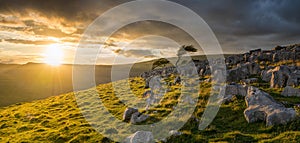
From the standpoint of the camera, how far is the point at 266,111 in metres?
15.9

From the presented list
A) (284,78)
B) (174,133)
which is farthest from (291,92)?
(174,133)

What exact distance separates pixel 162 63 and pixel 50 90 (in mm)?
139559

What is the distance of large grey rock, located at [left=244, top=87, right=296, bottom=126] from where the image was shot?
1484 cm

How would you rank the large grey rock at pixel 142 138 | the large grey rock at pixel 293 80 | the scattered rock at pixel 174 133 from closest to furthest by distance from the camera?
the large grey rock at pixel 142 138 < the scattered rock at pixel 174 133 < the large grey rock at pixel 293 80

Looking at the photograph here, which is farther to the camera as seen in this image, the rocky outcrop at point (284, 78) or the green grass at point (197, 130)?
the rocky outcrop at point (284, 78)

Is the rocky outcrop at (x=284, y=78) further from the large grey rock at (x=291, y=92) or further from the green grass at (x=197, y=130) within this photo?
the large grey rock at (x=291, y=92)

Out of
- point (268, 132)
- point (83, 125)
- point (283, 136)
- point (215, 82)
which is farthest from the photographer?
point (215, 82)

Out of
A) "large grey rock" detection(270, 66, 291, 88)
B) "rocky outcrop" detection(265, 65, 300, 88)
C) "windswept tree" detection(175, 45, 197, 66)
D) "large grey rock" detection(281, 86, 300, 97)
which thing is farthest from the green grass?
"windswept tree" detection(175, 45, 197, 66)

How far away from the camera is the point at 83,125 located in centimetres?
2658

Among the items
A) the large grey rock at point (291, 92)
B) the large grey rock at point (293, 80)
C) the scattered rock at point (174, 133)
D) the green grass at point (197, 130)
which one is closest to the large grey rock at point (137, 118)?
the green grass at point (197, 130)

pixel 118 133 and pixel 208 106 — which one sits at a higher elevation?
pixel 208 106

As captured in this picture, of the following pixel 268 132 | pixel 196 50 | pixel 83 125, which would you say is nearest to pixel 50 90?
pixel 196 50

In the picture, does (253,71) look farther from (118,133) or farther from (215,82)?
(118,133)

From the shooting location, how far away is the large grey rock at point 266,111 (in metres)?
14.8
